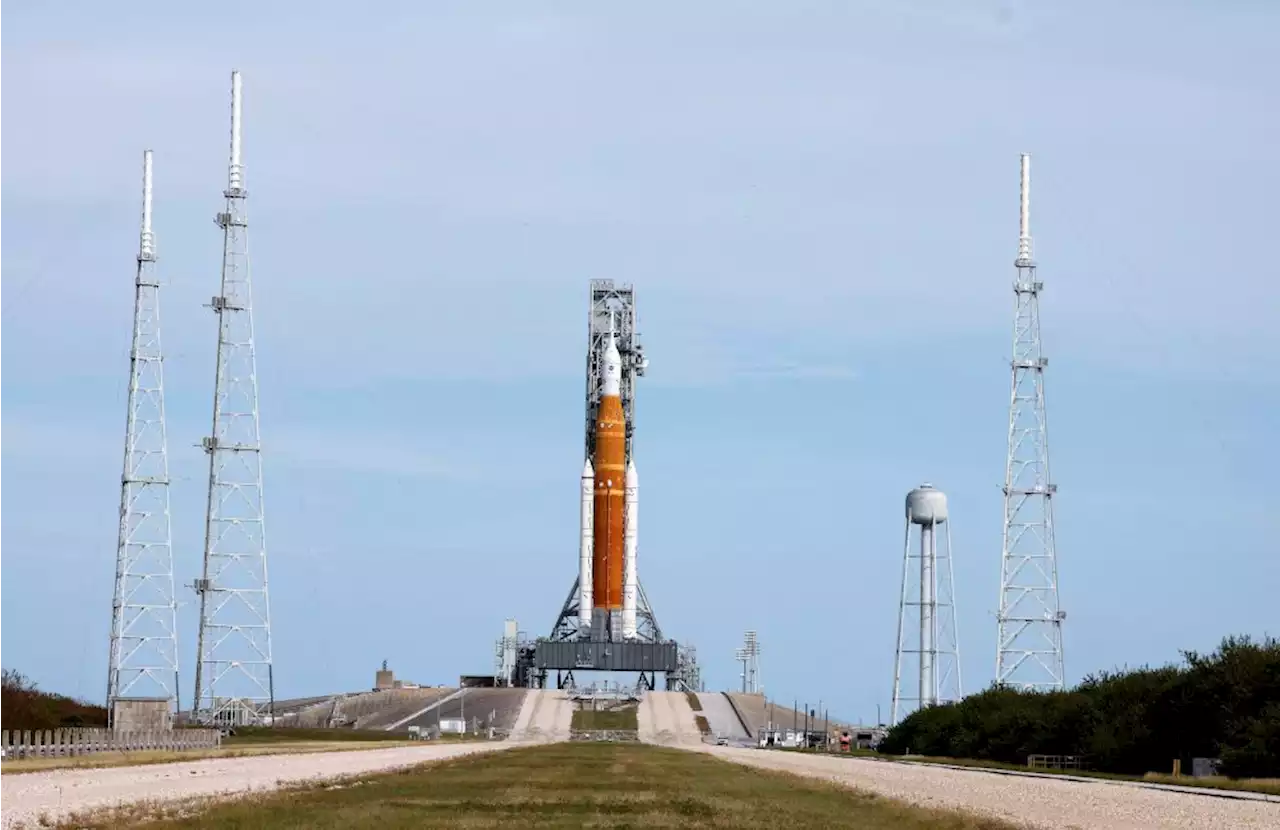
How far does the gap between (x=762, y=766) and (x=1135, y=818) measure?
31.9 m

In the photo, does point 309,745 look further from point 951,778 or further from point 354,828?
point 354,828

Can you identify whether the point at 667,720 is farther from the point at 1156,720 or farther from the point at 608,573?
the point at 1156,720

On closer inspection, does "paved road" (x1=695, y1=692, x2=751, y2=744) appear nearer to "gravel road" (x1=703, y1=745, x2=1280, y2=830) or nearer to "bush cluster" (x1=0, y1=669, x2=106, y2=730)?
"bush cluster" (x1=0, y1=669, x2=106, y2=730)

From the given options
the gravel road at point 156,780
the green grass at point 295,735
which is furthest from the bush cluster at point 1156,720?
the green grass at point 295,735

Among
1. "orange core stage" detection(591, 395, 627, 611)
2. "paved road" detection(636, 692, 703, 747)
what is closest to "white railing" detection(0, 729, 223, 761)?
"paved road" detection(636, 692, 703, 747)

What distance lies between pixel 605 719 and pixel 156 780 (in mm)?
81705

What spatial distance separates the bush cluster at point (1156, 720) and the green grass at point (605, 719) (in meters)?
40.6

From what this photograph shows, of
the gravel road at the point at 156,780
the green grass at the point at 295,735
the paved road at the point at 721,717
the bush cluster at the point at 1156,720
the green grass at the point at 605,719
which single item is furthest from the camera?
the green grass at the point at 605,719

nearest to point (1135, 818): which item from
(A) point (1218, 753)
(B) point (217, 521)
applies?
(A) point (1218, 753)

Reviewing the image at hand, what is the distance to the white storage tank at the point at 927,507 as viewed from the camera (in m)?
122

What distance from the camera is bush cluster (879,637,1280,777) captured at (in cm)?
5750

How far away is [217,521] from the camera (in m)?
94.1

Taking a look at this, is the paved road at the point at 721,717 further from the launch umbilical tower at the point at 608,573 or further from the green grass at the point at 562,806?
the green grass at the point at 562,806

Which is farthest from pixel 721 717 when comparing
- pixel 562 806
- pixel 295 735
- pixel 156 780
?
pixel 562 806
